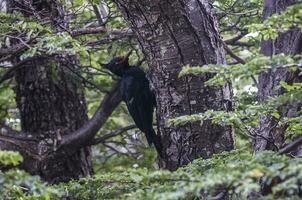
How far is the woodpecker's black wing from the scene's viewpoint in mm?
4352

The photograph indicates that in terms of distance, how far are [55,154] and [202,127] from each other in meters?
2.08

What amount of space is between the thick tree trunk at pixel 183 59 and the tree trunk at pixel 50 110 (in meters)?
1.80

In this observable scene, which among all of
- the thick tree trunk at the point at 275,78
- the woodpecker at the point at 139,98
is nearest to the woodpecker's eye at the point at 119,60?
the woodpecker at the point at 139,98

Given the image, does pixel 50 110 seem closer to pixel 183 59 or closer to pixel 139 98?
pixel 139 98

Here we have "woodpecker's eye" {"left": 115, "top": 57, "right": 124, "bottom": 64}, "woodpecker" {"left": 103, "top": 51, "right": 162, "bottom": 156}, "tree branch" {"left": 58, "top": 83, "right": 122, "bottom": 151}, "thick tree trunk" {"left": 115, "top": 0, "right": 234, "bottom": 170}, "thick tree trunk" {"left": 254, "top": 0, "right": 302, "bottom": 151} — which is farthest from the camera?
"tree branch" {"left": 58, "top": 83, "right": 122, "bottom": 151}

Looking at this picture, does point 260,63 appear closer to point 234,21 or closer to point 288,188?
point 288,188

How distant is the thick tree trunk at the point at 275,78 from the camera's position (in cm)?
281

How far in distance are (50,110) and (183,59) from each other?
7.17 ft

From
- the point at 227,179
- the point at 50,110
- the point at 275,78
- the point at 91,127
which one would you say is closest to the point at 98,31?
the point at 91,127

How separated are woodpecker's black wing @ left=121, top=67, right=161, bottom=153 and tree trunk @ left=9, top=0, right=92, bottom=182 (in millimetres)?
650

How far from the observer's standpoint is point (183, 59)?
3271mm

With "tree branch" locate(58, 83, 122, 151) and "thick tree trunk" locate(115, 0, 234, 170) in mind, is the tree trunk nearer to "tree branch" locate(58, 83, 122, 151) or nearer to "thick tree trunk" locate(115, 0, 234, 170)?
"tree branch" locate(58, 83, 122, 151)

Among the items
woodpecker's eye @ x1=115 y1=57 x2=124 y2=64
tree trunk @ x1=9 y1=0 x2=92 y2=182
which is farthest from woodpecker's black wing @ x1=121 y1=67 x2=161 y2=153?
tree trunk @ x1=9 y1=0 x2=92 y2=182

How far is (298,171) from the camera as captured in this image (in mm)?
1639
